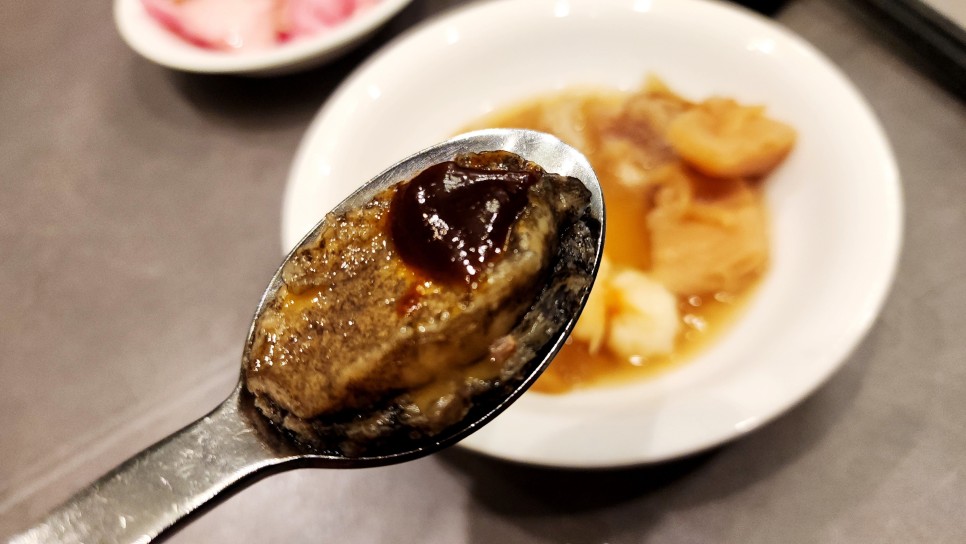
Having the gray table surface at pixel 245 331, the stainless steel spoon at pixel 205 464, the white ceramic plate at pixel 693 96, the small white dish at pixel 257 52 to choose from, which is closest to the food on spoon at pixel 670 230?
the white ceramic plate at pixel 693 96

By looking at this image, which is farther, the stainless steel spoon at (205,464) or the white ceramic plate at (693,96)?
the white ceramic plate at (693,96)

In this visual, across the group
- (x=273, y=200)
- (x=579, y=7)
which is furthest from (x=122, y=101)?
(x=579, y=7)

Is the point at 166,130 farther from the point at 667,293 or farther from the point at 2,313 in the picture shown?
the point at 667,293

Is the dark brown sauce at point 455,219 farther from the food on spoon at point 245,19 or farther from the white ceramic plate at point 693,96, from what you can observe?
the food on spoon at point 245,19

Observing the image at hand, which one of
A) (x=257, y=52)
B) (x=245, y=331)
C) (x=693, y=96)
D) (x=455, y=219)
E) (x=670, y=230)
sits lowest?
(x=245, y=331)

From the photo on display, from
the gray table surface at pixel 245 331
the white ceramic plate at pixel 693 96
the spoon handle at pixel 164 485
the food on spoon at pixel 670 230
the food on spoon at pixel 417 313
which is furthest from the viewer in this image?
the food on spoon at pixel 670 230

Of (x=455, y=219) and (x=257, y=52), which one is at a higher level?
(x=455, y=219)

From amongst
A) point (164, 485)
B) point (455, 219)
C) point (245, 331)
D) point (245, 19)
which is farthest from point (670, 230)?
point (245, 19)

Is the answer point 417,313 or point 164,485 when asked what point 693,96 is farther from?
point 164,485
